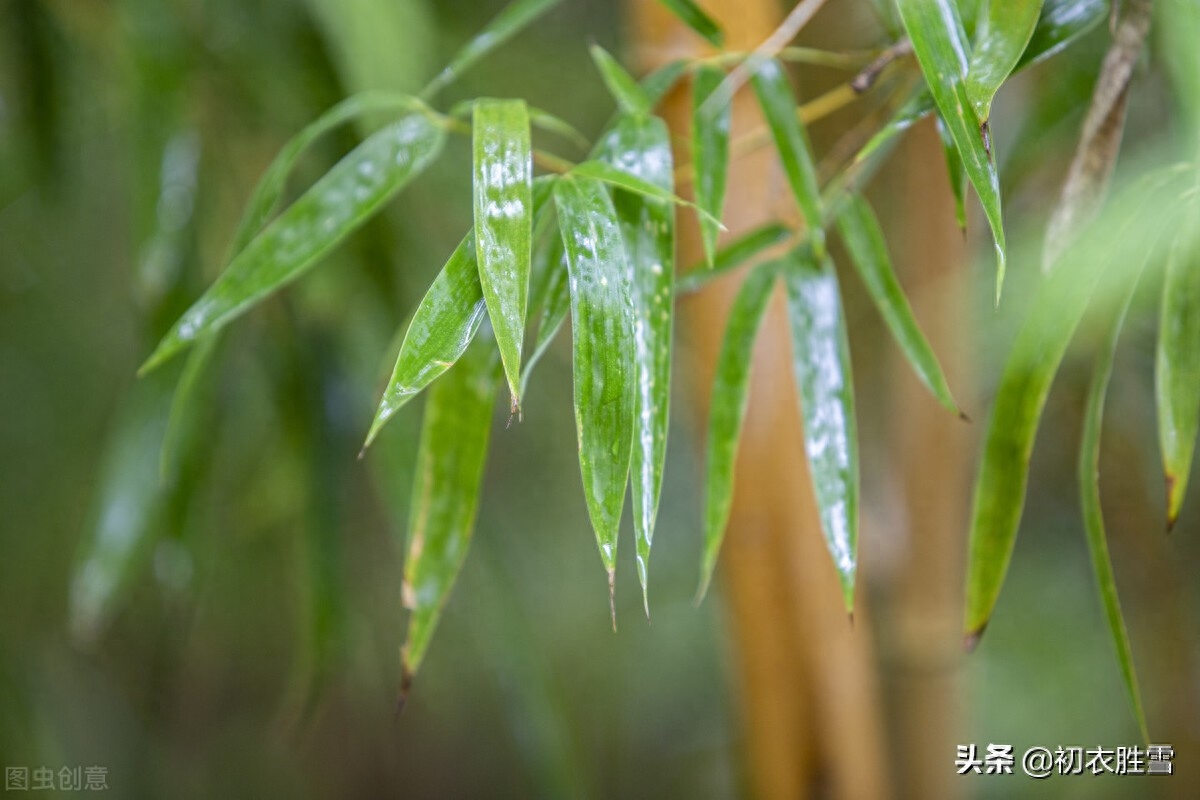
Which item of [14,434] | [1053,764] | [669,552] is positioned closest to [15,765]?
[14,434]

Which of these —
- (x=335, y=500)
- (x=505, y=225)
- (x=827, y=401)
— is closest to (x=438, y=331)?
(x=505, y=225)

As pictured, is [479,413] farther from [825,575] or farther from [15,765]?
[15,765]

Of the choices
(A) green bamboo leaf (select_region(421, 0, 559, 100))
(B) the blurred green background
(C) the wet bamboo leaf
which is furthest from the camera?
(B) the blurred green background

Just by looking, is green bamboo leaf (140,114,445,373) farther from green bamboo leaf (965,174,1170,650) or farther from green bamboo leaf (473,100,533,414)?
green bamboo leaf (965,174,1170,650)

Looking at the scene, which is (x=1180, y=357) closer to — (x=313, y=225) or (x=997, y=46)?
(x=997, y=46)

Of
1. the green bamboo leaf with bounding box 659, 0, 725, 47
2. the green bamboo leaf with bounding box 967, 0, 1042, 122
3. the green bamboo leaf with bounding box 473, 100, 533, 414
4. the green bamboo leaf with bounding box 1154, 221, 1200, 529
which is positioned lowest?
the green bamboo leaf with bounding box 1154, 221, 1200, 529

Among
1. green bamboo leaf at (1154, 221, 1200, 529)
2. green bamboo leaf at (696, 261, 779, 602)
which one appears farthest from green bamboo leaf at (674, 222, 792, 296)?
green bamboo leaf at (1154, 221, 1200, 529)
